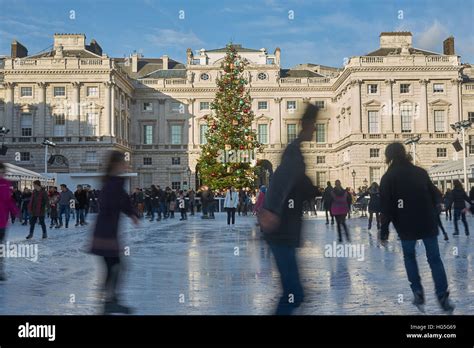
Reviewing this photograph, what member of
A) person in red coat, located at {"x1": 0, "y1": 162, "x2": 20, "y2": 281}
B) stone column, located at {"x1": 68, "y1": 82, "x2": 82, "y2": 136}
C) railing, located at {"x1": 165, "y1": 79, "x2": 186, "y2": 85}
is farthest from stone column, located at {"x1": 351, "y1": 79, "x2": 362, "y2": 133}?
person in red coat, located at {"x1": 0, "y1": 162, "x2": 20, "y2": 281}

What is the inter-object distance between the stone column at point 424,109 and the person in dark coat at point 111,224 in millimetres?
48263

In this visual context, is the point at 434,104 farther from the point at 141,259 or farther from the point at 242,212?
the point at 141,259

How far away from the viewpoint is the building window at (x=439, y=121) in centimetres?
5075

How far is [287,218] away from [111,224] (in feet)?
5.97

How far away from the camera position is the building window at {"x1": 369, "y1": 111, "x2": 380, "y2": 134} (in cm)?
5001

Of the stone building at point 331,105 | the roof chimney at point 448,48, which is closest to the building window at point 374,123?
the stone building at point 331,105

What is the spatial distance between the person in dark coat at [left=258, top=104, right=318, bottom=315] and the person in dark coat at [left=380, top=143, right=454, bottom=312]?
1.61 metres

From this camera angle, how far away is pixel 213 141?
30.3 m

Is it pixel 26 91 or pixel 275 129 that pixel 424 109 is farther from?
pixel 26 91

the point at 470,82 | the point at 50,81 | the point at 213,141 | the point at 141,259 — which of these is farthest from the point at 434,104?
the point at 141,259

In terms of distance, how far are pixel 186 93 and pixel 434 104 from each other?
23702 millimetres

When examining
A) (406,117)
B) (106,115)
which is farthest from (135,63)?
(406,117)

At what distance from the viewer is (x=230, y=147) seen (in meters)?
30.0

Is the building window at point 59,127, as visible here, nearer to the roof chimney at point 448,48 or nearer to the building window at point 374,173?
the building window at point 374,173
